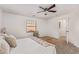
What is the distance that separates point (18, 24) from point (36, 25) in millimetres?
354

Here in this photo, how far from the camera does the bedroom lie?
1.66 m

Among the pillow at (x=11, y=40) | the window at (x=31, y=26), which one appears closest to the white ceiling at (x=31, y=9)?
the window at (x=31, y=26)

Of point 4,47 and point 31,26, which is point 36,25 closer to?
point 31,26

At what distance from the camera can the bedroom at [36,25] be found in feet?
5.44

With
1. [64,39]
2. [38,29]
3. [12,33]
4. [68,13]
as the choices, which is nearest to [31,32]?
[38,29]

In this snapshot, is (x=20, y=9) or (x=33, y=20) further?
(x=33, y=20)

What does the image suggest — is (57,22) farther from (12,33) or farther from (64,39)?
(12,33)

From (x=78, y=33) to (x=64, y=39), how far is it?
280 millimetres

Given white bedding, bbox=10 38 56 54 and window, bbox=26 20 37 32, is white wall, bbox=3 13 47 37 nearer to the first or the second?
window, bbox=26 20 37 32

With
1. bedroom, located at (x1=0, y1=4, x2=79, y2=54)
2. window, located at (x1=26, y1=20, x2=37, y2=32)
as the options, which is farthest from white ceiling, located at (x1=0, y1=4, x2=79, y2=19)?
window, located at (x1=26, y1=20, x2=37, y2=32)

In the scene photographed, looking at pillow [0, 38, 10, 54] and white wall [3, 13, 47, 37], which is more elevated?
white wall [3, 13, 47, 37]

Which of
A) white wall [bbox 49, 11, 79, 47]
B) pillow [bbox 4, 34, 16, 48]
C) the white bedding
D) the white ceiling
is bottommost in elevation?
the white bedding

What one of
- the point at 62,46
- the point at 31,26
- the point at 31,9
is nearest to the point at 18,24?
the point at 31,26
